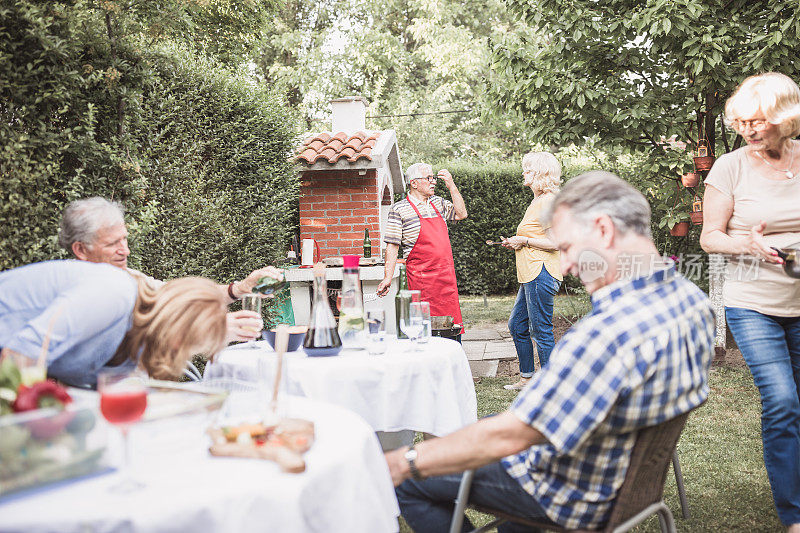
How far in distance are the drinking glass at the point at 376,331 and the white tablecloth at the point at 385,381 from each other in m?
0.04

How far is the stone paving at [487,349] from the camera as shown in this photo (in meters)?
6.88

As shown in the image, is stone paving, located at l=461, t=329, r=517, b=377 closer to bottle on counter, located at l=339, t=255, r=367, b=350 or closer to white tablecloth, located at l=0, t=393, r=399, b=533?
bottle on counter, located at l=339, t=255, r=367, b=350

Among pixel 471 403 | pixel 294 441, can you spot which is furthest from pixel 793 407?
pixel 294 441

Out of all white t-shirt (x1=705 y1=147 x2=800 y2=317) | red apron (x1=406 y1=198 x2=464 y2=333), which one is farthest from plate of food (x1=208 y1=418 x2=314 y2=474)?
red apron (x1=406 y1=198 x2=464 y2=333)

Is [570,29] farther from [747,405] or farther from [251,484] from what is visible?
[251,484]

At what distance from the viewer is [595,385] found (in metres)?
1.59

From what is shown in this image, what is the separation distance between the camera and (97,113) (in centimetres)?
398

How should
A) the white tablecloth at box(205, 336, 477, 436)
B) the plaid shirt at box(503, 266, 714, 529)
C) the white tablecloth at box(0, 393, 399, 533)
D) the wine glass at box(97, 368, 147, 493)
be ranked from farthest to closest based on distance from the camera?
the white tablecloth at box(205, 336, 477, 436)
the plaid shirt at box(503, 266, 714, 529)
the wine glass at box(97, 368, 147, 493)
the white tablecloth at box(0, 393, 399, 533)

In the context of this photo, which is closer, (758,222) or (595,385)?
(595,385)

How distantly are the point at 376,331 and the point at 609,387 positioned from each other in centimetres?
152

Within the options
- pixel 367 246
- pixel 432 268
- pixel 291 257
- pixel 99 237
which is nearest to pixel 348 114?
pixel 367 246

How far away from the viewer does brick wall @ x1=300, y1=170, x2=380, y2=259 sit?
8.08 m

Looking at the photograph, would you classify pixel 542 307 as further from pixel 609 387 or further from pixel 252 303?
pixel 609 387

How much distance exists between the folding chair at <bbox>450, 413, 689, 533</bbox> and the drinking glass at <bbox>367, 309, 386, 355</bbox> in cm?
101
